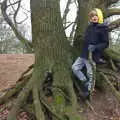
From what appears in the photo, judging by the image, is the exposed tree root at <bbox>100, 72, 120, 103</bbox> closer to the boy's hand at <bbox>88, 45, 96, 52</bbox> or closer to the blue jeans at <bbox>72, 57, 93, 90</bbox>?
the blue jeans at <bbox>72, 57, 93, 90</bbox>

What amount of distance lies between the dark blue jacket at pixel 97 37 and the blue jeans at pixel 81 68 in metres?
0.14

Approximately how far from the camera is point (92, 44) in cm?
664

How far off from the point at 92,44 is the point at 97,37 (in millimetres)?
178

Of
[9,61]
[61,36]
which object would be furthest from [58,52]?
[9,61]

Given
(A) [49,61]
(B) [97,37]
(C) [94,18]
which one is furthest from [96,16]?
(A) [49,61]

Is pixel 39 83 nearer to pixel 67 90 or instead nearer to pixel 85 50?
pixel 67 90

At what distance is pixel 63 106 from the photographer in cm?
638

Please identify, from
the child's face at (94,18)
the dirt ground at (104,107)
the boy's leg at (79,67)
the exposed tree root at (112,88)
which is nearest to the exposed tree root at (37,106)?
the boy's leg at (79,67)

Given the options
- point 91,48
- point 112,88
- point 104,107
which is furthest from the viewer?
point 104,107

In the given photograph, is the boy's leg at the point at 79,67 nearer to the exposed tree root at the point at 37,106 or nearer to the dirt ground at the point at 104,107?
the dirt ground at the point at 104,107

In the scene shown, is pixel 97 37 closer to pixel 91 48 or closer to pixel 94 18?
pixel 91 48

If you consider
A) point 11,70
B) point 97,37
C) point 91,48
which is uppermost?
point 97,37

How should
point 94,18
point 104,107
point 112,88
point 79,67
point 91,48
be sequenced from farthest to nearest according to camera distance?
point 104,107, point 112,88, point 79,67, point 91,48, point 94,18

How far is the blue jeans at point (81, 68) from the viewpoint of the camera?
673cm
